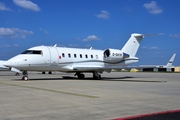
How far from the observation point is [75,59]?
2566 cm

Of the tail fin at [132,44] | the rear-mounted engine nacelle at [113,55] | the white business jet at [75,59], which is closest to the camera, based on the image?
the white business jet at [75,59]

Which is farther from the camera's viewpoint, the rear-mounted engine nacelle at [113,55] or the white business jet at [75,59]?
the rear-mounted engine nacelle at [113,55]

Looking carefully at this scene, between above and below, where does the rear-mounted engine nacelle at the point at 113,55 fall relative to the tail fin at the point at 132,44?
below

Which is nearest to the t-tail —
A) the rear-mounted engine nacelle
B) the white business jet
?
the white business jet

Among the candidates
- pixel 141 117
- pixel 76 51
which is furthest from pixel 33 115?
pixel 76 51

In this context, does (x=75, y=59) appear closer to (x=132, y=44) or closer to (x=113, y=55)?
(x=113, y=55)

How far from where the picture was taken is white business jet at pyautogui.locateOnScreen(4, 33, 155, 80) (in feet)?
73.0

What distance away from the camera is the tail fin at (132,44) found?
3014 cm

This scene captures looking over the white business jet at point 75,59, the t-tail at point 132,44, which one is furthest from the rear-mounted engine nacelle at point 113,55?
the t-tail at point 132,44

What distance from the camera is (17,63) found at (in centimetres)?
2134

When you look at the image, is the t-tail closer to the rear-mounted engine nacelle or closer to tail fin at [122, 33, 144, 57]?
tail fin at [122, 33, 144, 57]

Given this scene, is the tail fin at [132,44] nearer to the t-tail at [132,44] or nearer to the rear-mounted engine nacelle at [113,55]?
the t-tail at [132,44]

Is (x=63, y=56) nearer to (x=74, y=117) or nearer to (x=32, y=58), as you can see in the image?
(x=32, y=58)

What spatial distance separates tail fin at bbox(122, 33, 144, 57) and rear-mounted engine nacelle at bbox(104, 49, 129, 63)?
1.63 meters
